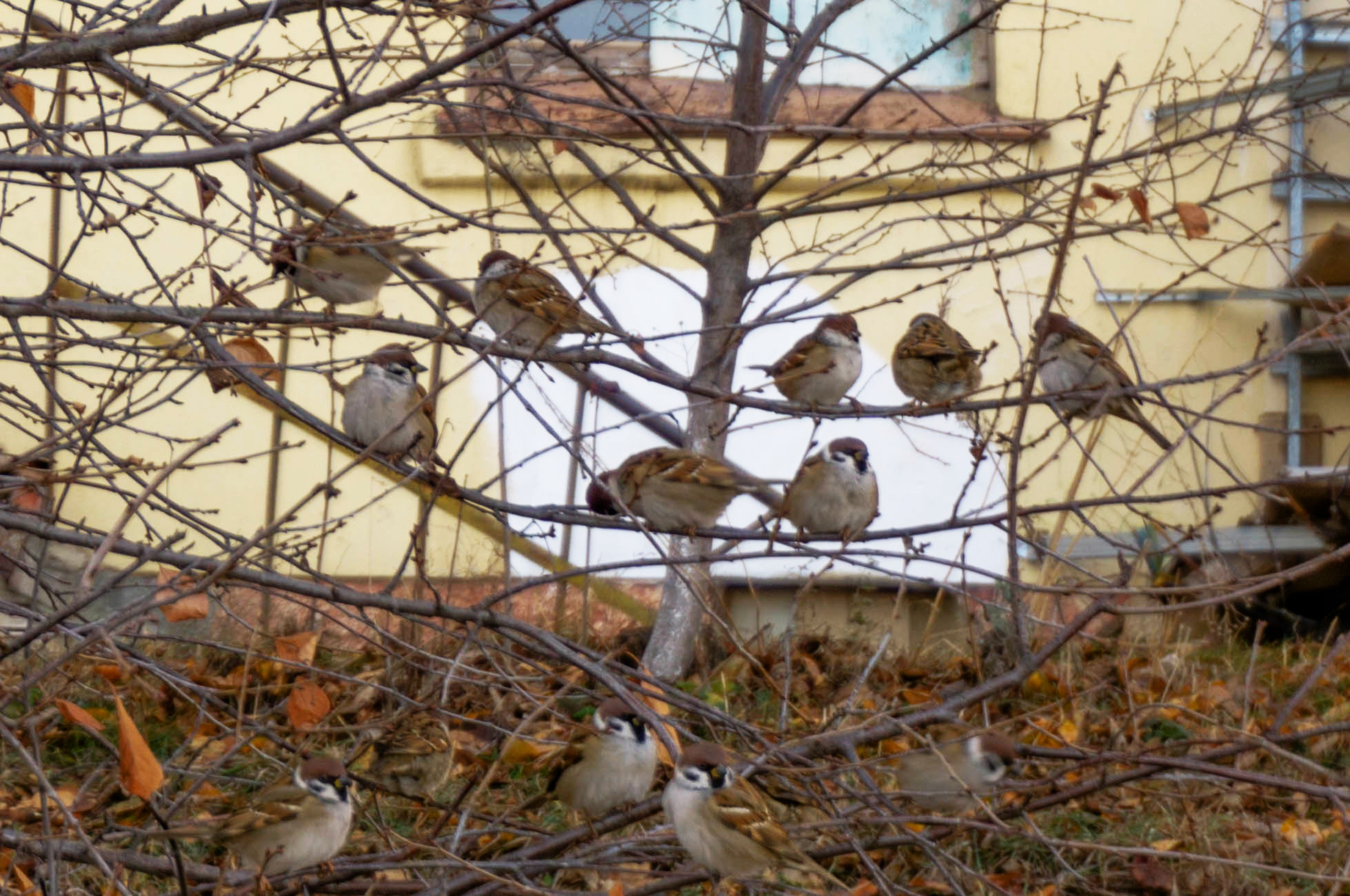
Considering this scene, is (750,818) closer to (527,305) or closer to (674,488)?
(674,488)

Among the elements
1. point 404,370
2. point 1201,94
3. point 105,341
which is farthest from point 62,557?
point 1201,94

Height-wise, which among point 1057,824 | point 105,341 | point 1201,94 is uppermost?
point 1201,94

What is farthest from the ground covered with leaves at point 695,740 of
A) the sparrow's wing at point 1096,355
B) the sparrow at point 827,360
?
the sparrow's wing at point 1096,355

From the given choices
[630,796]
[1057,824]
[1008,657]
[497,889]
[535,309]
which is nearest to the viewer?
[497,889]

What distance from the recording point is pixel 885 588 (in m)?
6.61

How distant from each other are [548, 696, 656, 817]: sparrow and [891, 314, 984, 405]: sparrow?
145cm

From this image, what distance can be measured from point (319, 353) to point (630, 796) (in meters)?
3.31

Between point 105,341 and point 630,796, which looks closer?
point 105,341

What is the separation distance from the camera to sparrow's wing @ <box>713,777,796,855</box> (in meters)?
3.16

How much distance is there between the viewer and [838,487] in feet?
13.9

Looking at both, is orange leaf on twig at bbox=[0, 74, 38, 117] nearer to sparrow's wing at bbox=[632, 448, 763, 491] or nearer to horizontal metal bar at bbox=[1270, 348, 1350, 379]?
sparrow's wing at bbox=[632, 448, 763, 491]

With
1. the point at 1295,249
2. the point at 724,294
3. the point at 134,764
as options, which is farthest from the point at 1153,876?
the point at 1295,249

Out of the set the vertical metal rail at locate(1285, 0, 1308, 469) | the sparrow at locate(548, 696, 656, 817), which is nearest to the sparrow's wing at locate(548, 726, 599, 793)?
the sparrow at locate(548, 696, 656, 817)

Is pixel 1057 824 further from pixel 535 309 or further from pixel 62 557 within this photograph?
pixel 62 557
